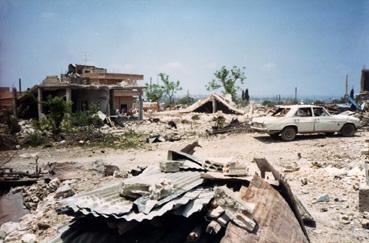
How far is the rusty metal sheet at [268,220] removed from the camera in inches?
164

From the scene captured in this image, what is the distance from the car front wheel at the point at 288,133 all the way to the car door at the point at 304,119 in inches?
9.7

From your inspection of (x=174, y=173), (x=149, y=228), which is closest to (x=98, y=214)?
(x=149, y=228)

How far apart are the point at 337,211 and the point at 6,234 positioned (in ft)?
20.4

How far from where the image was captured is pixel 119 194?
490 cm

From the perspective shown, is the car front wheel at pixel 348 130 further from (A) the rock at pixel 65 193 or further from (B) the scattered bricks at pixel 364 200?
(A) the rock at pixel 65 193

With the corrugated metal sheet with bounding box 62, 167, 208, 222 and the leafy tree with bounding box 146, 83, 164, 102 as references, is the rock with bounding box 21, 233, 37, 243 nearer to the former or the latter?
the corrugated metal sheet with bounding box 62, 167, 208, 222

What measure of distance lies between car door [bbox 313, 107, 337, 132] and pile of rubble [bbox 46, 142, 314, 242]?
9.77m

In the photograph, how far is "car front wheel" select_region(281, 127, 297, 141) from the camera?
1404 cm

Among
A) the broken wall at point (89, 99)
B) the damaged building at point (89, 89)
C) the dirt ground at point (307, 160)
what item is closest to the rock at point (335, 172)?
the dirt ground at point (307, 160)

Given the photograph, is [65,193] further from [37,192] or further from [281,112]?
[281,112]

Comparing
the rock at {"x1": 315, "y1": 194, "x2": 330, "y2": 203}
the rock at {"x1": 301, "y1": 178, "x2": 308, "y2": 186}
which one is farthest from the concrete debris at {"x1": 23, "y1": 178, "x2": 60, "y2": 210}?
the rock at {"x1": 315, "y1": 194, "x2": 330, "y2": 203}

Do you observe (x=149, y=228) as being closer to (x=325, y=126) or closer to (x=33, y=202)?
(x=33, y=202)

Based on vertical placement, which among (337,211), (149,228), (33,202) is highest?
(149,228)

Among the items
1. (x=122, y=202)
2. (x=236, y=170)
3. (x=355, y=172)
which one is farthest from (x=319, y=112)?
(x=122, y=202)
